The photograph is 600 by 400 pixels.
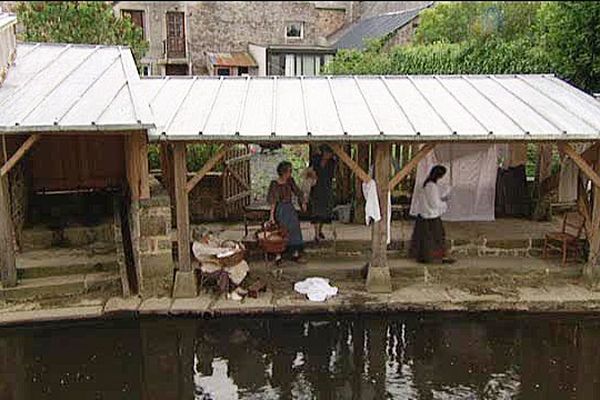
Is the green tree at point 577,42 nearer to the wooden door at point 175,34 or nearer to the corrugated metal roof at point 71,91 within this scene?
the corrugated metal roof at point 71,91

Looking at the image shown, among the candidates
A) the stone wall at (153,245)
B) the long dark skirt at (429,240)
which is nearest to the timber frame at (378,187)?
the stone wall at (153,245)

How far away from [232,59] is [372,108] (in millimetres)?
21739

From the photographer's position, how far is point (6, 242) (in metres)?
7.98

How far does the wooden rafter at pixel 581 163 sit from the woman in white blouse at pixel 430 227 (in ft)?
5.70

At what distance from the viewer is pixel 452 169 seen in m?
10.4

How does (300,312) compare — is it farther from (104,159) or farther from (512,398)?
(104,159)

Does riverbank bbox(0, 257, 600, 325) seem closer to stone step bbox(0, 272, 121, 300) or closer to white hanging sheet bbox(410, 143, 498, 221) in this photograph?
stone step bbox(0, 272, 121, 300)

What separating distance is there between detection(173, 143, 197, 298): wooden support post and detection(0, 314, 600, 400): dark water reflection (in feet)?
2.05

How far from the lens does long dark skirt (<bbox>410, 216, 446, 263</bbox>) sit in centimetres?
922

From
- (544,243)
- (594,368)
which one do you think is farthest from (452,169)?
(594,368)

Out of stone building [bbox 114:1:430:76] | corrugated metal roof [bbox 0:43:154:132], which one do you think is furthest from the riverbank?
stone building [bbox 114:1:430:76]

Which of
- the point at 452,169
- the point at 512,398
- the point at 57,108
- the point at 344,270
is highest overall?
the point at 57,108

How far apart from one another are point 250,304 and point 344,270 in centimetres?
166

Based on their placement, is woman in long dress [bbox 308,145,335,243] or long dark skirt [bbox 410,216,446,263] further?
woman in long dress [bbox 308,145,335,243]
